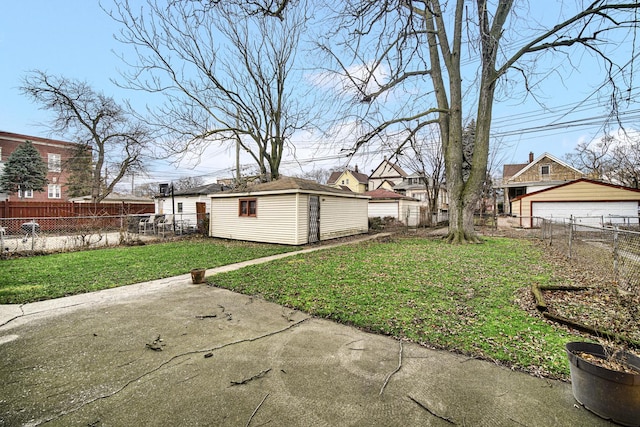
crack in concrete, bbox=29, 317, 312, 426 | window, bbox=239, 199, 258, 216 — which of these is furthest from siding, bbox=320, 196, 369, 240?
crack in concrete, bbox=29, 317, 312, 426

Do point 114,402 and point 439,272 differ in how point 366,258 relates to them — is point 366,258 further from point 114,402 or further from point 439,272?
point 114,402

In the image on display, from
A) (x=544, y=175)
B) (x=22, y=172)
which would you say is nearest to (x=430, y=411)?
(x=544, y=175)

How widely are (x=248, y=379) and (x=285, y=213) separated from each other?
31.1 ft

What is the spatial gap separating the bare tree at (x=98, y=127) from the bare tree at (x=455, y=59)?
18.6 metres

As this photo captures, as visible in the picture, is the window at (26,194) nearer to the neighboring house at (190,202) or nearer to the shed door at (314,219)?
the neighboring house at (190,202)

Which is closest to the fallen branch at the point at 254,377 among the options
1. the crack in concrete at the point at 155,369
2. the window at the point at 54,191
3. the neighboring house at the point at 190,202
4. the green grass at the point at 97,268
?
the crack in concrete at the point at 155,369

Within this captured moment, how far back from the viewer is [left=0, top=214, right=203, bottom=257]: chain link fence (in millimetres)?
10484

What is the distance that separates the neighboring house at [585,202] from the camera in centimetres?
1644

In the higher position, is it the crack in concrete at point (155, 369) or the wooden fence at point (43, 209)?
the wooden fence at point (43, 209)

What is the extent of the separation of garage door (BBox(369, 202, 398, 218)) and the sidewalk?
20.5m

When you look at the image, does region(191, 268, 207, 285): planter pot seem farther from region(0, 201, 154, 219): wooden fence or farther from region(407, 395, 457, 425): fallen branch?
region(0, 201, 154, 219): wooden fence

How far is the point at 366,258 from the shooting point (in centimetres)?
827

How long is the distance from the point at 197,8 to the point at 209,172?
1503 inches

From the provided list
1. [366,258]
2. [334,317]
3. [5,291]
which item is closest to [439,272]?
[366,258]
